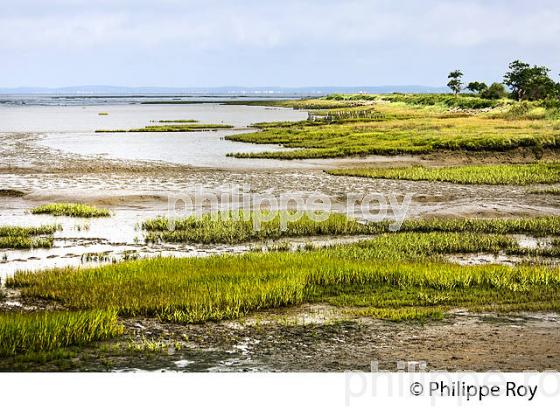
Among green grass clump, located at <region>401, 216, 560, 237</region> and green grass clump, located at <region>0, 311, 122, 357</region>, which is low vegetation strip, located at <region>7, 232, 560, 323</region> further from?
green grass clump, located at <region>401, 216, 560, 237</region>

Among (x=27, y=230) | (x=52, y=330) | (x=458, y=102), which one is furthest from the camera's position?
(x=458, y=102)

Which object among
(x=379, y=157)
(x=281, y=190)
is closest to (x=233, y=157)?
(x=379, y=157)

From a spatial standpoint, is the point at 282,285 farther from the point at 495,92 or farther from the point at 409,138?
the point at 495,92

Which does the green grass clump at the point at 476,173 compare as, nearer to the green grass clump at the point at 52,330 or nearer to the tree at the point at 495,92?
the green grass clump at the point at 52,330

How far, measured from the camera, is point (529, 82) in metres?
117

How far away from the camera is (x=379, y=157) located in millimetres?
55531

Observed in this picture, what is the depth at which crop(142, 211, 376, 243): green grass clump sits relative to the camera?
1009 inches

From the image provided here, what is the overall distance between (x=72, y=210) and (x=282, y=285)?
16.8m

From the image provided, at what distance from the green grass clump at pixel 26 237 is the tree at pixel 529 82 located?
9521 centimetres

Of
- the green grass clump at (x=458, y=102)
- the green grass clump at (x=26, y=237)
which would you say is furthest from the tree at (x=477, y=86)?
the green grass clump at (x=26, y=237)

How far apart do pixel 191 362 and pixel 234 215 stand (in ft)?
58.0

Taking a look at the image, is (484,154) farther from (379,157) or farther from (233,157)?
(233,157)

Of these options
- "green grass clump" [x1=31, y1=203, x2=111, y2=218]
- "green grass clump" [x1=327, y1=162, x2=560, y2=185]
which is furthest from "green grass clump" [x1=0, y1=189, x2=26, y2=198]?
"green grass clump" [x1=327, y1=162, x2=560, y2=185]

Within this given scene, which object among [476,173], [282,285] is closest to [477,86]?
[476,173]
